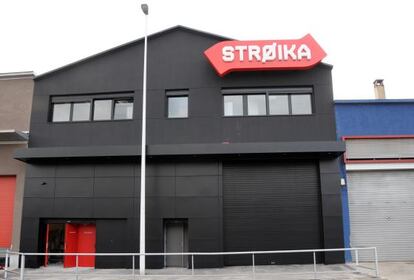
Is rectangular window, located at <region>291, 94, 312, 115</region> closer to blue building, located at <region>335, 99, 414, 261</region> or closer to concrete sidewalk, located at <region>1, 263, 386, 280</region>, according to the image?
blue building, located at <region>335, 99, 414, 261</region>

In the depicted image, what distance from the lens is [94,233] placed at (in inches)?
637

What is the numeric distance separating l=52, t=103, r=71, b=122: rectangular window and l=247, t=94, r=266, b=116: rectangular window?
856 centimetres

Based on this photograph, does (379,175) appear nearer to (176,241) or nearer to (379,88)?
(379,88)

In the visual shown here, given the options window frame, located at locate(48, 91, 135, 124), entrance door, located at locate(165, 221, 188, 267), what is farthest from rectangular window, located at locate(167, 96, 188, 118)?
entrance door, located at locate(165, 221, 188, 267)

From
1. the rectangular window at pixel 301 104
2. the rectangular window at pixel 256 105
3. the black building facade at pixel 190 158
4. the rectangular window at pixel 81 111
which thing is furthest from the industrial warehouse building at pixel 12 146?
the rectangular window at pixel 301 104

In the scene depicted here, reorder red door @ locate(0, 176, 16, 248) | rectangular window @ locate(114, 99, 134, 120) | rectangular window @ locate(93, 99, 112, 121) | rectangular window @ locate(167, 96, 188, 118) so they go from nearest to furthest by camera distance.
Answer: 1. rectangular window @ locate(167, 96, 188, 118)
2. rectangular window @ locate(114, 99, 134, 120)
3. rectangular window @ locate(93, 99, 112, 121)
4. red door @ locate(0, 176, 16, 248)

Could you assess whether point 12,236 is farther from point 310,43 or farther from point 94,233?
point 310,43

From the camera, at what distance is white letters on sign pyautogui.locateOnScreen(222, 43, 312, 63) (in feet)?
52.0

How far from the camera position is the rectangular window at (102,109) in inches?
664

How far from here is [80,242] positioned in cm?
1630

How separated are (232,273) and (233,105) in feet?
23.8

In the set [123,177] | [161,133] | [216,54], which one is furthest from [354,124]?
[123,177]

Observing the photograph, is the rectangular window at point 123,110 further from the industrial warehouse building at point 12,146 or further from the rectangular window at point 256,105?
the rectangular window at point 256,105

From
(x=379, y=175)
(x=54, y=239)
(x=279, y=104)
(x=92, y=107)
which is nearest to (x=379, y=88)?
(x=379, y=175)
